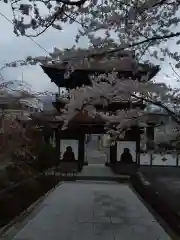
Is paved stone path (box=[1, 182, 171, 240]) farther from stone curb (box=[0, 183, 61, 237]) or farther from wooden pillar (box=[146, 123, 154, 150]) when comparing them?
wooden pillar (box=[146, 123, 154, 150])

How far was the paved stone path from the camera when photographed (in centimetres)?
831

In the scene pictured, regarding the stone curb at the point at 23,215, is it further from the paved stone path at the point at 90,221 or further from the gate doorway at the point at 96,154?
the gate doorway at the point at 96,154

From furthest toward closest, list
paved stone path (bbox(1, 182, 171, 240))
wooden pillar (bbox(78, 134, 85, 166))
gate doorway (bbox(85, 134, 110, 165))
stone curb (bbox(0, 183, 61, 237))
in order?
gate doorway (bbox(85, 134, 110, 165)) < wooden pillar (bbox(78, 134, 85, 166)) < stone curb (bbox(0, 183, 61, 237)) < paved stone path (bbox(1, 182, 171, 240))

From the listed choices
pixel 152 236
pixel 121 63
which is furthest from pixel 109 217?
pixel 121 63

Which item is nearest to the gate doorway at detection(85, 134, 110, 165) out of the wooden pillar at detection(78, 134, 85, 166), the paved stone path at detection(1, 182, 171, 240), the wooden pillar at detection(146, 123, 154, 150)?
the wooden pillar at detection(78, 134, 85, 166)

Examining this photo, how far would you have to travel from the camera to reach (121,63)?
17.0 ft

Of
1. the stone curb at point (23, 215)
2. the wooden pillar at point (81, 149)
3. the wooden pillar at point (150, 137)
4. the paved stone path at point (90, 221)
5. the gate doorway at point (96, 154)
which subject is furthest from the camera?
the gate doorway at point (96, 154)

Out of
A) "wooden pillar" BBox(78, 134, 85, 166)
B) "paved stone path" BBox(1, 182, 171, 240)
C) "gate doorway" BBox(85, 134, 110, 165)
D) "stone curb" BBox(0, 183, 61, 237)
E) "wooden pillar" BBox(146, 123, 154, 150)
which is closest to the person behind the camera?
"wooden pillar" BBox(146, 123, 154, 150)

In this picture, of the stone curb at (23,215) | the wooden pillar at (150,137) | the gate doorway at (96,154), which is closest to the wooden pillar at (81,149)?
the gate doorway at (96,154)

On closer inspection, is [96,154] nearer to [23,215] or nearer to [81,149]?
[81,149]

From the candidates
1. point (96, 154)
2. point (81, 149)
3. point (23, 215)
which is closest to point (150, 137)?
point (23, 215)

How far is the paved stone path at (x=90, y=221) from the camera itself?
8.31 m

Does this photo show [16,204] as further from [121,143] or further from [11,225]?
[121,143]

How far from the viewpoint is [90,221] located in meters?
9.80
